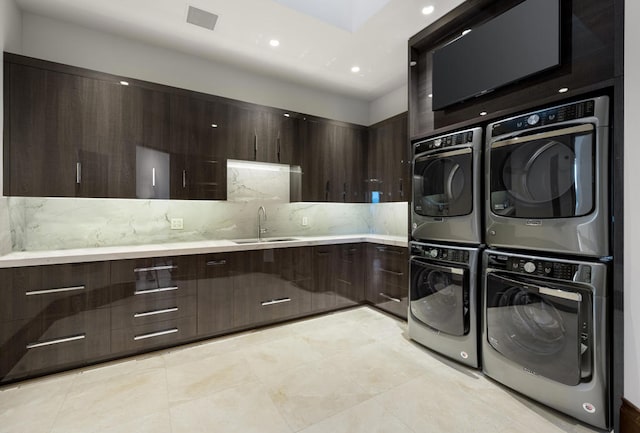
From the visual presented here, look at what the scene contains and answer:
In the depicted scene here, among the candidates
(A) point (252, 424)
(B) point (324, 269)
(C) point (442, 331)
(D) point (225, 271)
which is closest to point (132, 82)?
(D) point (225, 271)

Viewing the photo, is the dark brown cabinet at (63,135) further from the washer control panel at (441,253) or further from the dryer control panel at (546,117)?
the dryer control panel at (546,117)

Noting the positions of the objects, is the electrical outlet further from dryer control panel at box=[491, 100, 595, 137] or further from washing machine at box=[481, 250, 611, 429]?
dryer control panel at box=[491, 100, 595, 137]

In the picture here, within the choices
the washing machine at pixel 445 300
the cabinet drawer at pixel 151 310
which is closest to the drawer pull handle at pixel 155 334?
the cabinet drawer at pixel 151 310

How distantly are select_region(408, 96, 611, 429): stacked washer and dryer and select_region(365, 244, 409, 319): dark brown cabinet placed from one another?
65 centimetres

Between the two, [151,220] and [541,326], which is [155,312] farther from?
[541,326]

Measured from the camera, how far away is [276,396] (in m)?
1.97

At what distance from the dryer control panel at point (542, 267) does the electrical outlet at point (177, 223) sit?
295 centimetres

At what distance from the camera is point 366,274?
3793 millimetres

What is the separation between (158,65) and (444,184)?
308 cm

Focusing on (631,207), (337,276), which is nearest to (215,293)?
(337,276)

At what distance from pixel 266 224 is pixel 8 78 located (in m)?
A: 2.54

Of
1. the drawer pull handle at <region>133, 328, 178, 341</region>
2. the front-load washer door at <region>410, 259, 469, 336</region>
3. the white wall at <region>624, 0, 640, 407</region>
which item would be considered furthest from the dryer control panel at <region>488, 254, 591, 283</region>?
the drawer pull handle at <region>133, 328, 178, 341</region>

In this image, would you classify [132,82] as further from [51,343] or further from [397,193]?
[397,193]

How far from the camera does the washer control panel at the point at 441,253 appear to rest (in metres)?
2.32
